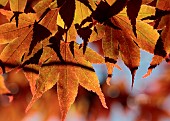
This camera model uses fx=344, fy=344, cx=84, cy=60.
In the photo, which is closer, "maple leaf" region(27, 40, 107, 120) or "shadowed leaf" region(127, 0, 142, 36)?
"shadowed leaf" region(127, 0, 142, 36)

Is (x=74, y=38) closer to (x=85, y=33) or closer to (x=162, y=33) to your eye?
(x=85, y=33)

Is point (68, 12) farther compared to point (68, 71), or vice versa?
point (68, 71)

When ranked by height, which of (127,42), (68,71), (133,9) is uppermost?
(133,9)

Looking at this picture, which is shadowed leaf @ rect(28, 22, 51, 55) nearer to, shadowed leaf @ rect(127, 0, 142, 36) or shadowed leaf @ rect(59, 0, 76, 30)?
shadowed leaf @ rect(59, 0, 76, 30)

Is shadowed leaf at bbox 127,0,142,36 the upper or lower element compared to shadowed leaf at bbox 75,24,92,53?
upper

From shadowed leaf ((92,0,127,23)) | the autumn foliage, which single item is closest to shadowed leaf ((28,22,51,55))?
the autumn foliage

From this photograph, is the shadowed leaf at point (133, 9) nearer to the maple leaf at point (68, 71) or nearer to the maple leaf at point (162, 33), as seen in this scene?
the maple leaf at point (162, 33)

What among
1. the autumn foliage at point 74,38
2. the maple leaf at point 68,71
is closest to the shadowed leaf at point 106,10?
the autumn foliage at point 74,38

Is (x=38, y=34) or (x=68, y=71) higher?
(x=38, y=34)

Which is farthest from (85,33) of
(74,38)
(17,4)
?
(17,4)
